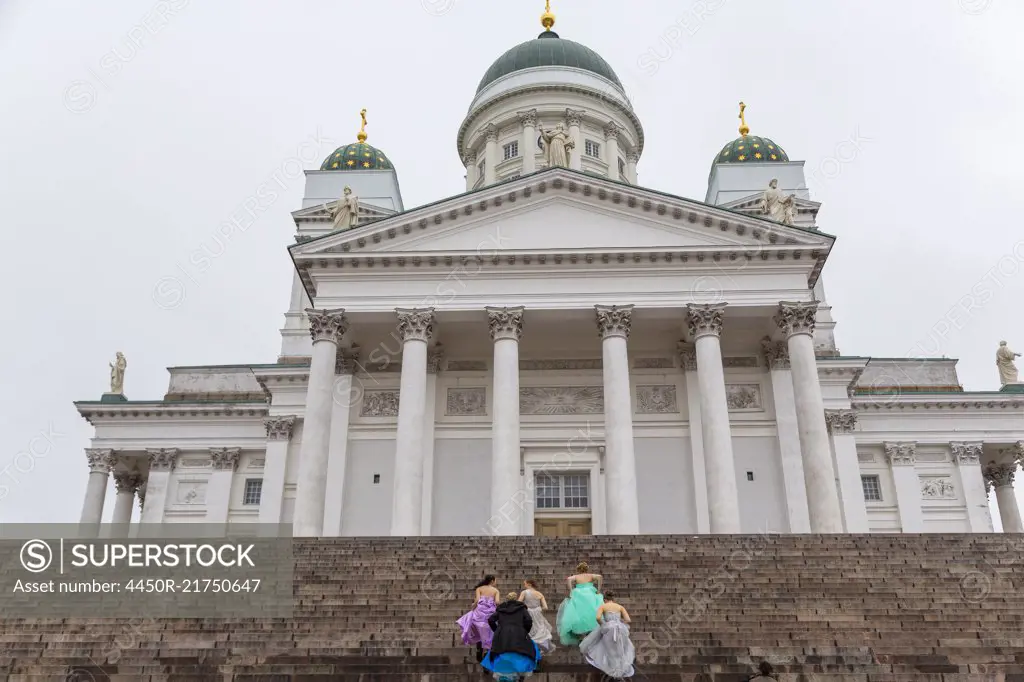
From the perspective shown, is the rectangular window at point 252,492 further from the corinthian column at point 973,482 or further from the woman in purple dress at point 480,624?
the woman in purple dress at point 480,624

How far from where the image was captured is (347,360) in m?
26.8

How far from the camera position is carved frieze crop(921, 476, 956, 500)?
3484 centimetres

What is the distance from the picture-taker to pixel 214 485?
118 ft

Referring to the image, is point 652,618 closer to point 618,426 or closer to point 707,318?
point 618,426

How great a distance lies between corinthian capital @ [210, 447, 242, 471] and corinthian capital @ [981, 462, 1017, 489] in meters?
29.7

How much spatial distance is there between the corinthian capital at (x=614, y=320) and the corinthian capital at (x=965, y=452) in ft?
60.3

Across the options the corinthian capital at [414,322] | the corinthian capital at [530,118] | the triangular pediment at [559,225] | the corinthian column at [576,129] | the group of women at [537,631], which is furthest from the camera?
the corinthian capital at [530,118]

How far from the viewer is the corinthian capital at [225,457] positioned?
36125 millimetres

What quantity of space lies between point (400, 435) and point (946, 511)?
22415 mm

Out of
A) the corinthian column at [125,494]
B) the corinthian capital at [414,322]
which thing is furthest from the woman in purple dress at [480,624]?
the corinthian column at [125,494]

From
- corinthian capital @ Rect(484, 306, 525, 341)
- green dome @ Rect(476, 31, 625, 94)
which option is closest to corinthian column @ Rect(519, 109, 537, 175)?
green dome @ Rect(476, 31, 625, 94)

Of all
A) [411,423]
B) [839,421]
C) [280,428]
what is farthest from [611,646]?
[280,428]

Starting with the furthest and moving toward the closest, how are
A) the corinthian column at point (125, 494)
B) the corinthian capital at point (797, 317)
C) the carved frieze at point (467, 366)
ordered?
the corinthian column at point (125, 494) → the carved frieze at point (467, 366) → the corinthian capital at point (797, 317)

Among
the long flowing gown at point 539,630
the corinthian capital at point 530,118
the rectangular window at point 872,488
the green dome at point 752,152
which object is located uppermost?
the corinthian capital at point 530,118
